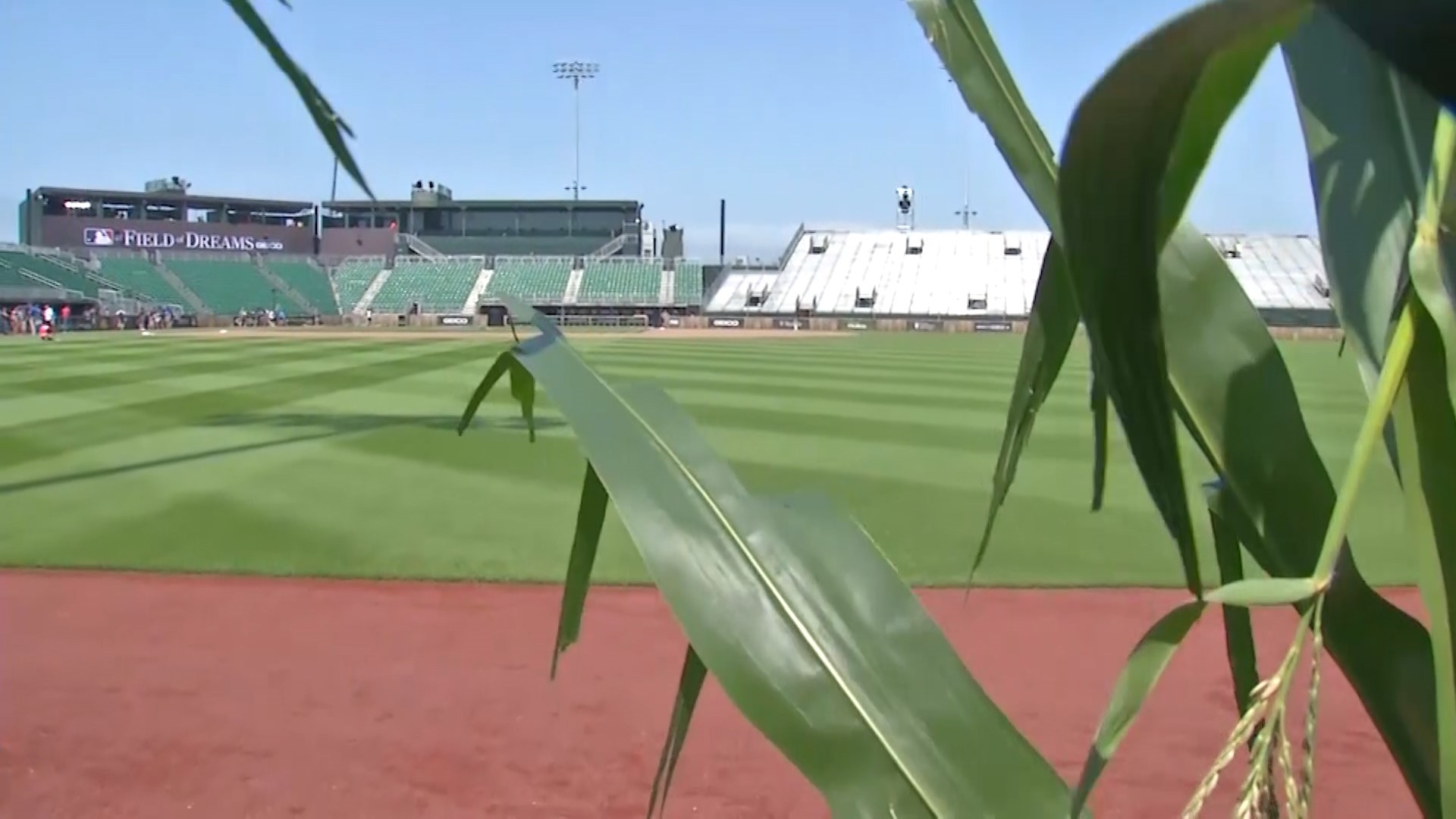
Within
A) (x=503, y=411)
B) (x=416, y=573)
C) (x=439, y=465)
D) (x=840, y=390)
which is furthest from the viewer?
(x=840, y=390)

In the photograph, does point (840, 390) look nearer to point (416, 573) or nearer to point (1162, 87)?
point (416, 573)

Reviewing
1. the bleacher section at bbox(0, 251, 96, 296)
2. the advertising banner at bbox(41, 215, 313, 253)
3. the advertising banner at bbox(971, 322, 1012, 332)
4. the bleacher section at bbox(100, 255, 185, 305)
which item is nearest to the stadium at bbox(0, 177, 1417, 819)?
the advertising banner at bbox(971, 322, 1012, 332)

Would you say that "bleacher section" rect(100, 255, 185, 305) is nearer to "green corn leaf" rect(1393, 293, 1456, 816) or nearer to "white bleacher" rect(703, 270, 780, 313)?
"white bleacher" rect(703, 270, 780, 313)

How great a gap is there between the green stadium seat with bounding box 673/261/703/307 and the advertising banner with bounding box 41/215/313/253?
23689 millimetres

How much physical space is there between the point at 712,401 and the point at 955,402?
351cm

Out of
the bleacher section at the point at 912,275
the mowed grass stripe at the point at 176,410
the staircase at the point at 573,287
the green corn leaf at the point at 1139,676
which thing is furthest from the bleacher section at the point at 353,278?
the green corn leaf at the point at 1139,676

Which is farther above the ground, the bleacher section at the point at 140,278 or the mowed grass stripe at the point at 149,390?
the mowed grass stripe at the point at 149,390

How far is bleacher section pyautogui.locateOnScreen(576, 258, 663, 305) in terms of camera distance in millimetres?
65688

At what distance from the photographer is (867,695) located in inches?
Answer: 28.2

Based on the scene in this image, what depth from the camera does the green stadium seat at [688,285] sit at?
64875 mm

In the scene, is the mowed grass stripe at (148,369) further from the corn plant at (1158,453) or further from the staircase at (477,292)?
the staircase at (477,292)

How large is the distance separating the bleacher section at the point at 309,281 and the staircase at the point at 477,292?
252 inches

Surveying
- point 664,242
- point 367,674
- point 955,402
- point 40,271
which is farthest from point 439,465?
point 664,242

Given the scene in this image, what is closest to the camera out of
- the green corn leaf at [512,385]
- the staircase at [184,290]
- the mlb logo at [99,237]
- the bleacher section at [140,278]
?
the green corn leaf at [512,385]
